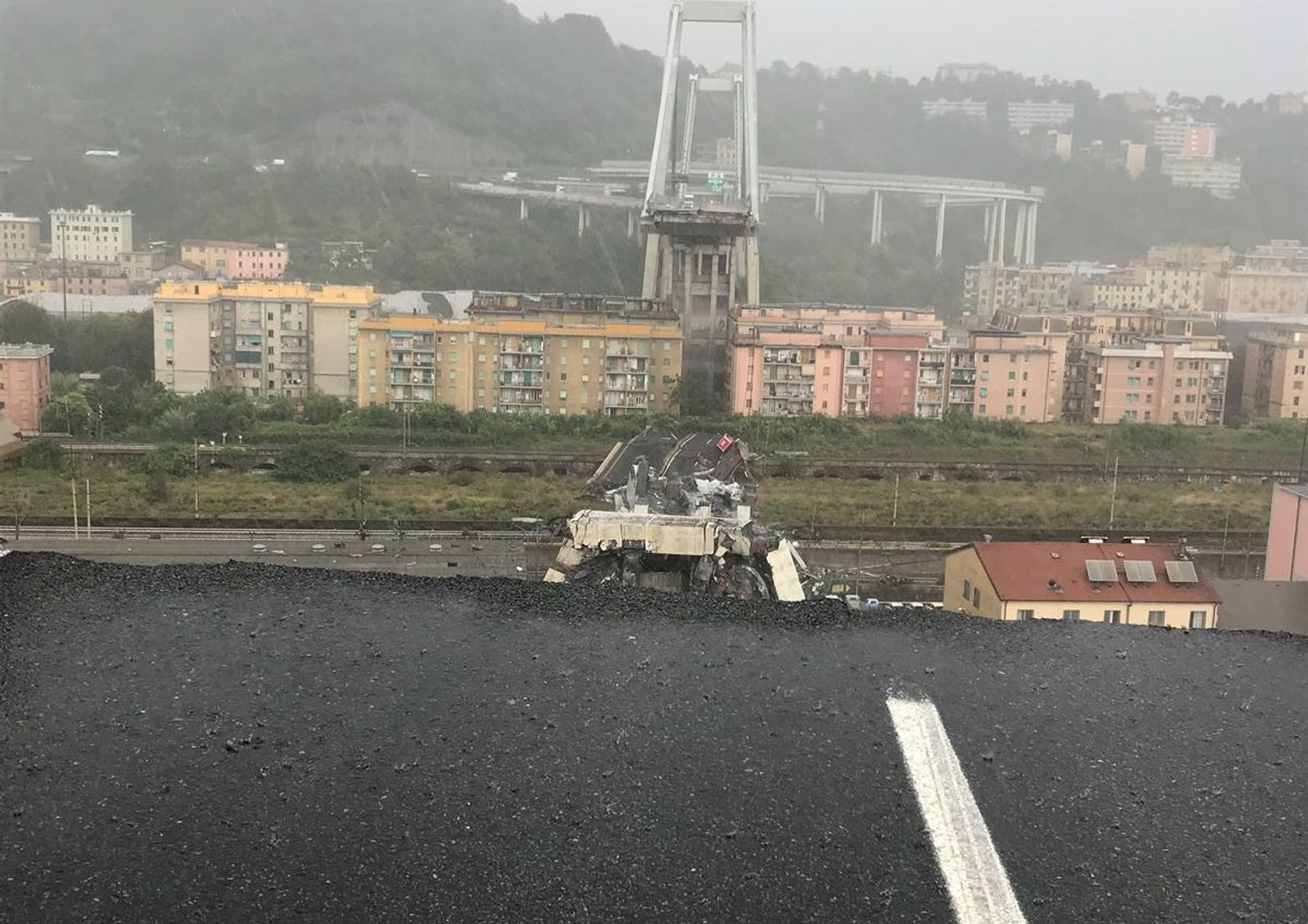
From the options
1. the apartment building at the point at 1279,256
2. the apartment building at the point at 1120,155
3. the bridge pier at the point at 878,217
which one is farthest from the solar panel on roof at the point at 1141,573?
the apartment building at the point at 1120,155

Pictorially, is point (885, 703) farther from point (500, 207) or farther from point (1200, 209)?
point (1200, 209)

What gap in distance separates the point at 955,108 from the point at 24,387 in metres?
21.1

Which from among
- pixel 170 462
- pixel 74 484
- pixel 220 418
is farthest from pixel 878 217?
pixel 74 484

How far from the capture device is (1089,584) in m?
3.37

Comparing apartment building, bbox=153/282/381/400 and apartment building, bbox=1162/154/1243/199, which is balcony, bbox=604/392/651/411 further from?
apartment building, bbox=1162/154/1243/199

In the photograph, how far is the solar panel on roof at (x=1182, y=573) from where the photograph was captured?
331 cm

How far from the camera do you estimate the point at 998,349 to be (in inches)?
352

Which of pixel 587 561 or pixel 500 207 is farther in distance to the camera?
pixel 500 207

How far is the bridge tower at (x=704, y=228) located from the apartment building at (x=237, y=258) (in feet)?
12.6

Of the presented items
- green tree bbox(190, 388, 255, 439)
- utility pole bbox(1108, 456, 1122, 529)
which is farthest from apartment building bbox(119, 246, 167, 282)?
utility pole bbox(1108, 456, 1122, 529)

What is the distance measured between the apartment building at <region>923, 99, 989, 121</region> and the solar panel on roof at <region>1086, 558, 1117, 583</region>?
23.6m

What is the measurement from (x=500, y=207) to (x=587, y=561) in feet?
49.8

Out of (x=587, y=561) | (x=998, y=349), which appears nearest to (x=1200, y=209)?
(x=998, y=349)

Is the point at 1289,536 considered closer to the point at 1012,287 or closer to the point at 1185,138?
the point at 1012,287
